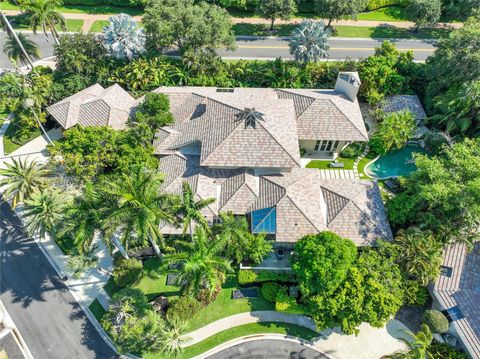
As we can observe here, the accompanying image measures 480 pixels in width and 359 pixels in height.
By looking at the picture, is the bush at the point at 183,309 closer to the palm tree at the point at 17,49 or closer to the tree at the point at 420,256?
the tree at the point at 420,256

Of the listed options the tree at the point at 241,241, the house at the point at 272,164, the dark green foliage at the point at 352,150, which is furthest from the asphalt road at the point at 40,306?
the dark green foliage at the point at 352,150

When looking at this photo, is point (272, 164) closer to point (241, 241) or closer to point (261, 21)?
point (241, 241)

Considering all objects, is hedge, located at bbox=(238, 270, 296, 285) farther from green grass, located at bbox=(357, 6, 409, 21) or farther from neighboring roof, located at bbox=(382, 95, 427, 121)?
green grass, located at bbox=(357, 6, 409, 21)

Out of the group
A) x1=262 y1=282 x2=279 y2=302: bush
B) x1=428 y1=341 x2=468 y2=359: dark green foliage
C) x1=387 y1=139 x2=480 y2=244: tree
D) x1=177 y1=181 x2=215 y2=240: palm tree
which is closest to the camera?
x1=177 y1=181 x2=215 y2=240: palm tree

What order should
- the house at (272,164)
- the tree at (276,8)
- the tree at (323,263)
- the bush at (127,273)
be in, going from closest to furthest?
the tree at (323,263) → the bush at (127,273) → the house at (272,164) → the tree at (276,8)

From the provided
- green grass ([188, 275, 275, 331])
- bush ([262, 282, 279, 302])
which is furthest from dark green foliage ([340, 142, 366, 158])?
Result: green grass ([188, 275, 275, 331])
